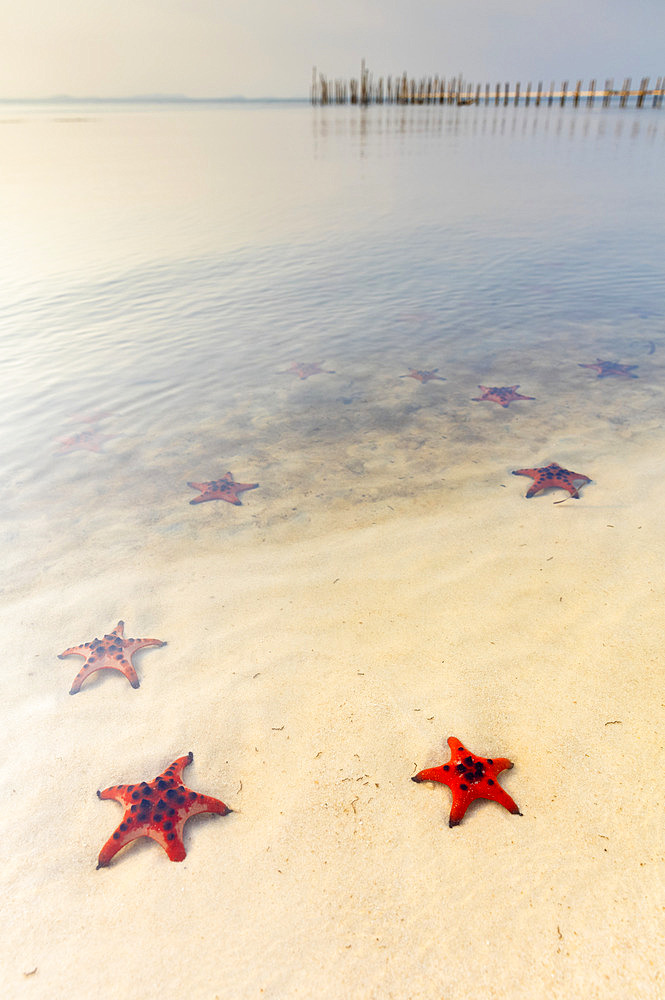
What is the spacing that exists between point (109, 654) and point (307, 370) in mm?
8283

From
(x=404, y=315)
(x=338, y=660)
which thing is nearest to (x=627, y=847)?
(x=338, y=660)

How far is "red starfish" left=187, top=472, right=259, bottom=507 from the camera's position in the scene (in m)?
8.04

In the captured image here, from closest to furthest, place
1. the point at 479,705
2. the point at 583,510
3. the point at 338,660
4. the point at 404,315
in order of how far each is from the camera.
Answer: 1. the point at 479,705
2. the point at 338,660
3. the point at 583,510
4. the point at 404,315

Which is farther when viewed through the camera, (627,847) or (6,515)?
(6,515)

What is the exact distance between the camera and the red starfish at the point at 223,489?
8039mm

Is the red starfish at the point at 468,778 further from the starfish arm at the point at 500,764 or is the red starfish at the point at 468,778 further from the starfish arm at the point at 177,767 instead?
the starfish arm at the point at 177,767

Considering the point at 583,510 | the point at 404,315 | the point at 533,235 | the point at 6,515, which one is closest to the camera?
the point at 583,510

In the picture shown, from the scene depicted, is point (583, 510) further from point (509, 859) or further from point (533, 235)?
point (533, 235)

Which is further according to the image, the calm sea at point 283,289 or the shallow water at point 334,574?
the calm sea at point 283,289

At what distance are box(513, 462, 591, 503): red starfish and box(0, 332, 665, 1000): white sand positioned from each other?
0.18m

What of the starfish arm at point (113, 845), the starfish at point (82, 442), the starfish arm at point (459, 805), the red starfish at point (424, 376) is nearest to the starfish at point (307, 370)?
the red starfish at point (424, 376)

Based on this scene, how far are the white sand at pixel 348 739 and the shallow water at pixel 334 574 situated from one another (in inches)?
1.0

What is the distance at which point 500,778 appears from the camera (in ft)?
13.7

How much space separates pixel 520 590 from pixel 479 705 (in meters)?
1.65
